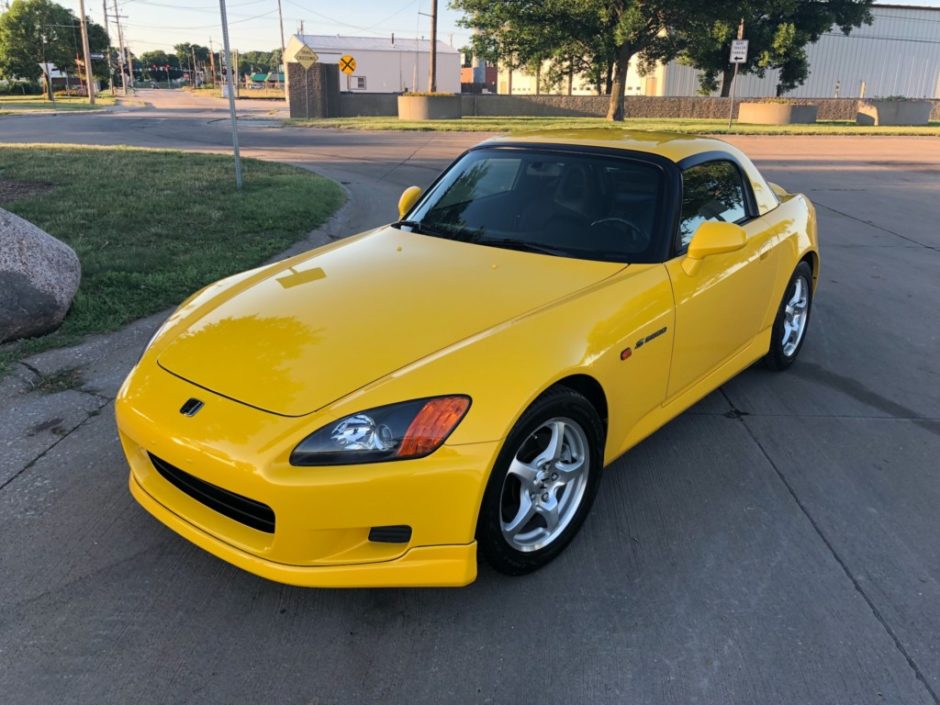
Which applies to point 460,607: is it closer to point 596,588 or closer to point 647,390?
point 596,588

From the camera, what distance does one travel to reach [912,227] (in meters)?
9.55

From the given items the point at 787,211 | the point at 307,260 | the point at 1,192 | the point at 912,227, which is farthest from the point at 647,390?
the point at 1,192

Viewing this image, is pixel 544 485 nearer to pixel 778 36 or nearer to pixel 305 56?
pixel 305 56

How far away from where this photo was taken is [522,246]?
135 inches

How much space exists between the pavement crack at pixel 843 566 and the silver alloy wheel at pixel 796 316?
35.6 inches

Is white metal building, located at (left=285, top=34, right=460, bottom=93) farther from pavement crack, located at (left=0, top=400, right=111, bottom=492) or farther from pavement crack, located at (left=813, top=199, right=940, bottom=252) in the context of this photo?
pavement crack, located at (left=0, top=400, right=111, bottom=492)

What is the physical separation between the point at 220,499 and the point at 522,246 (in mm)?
1811

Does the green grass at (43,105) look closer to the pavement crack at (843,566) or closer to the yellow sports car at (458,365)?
the yellow sports car at (458,365)

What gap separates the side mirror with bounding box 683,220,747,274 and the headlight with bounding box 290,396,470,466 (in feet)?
5.09

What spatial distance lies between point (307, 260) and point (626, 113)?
37634 mm

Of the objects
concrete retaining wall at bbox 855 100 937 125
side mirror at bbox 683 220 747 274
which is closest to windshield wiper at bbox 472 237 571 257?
side mirror at bbox 683 220 747 274

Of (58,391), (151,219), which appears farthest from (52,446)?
(151,219)

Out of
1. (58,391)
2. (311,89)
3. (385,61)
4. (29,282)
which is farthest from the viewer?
(385,61)

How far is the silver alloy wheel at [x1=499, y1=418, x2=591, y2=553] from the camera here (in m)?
2.61
